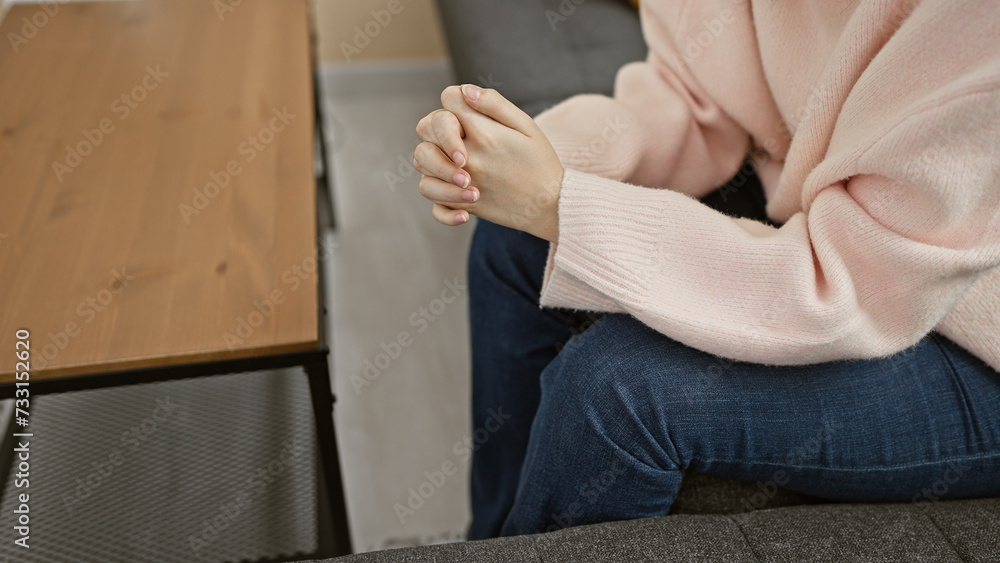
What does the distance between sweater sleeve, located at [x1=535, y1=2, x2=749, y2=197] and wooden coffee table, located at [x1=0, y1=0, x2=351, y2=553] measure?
0.33 metres

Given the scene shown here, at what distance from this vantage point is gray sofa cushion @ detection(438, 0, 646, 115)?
1254mm

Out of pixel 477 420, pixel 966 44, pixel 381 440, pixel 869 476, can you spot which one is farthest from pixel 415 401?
pixel 966 44

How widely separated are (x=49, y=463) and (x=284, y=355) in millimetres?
467

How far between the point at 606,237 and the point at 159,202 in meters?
0.57

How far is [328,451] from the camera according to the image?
2.77 ft

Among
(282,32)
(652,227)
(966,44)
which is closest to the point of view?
(966,44)

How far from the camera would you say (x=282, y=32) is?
4.05 ft

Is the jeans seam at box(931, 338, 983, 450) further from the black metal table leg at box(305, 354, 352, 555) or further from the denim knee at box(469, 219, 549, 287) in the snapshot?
the black metal table leg at box(305, 354, 352, 555)

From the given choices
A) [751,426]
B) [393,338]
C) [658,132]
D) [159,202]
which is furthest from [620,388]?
[393,338]

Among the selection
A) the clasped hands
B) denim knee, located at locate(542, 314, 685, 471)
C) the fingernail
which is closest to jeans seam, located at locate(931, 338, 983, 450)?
denim knee, located at locate(542, 314, 685, 471)

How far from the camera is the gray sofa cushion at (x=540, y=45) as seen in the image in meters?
1.25

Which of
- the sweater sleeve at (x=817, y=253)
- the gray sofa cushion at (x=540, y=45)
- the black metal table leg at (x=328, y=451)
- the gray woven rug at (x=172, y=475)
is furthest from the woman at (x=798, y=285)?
the gray sofa cushion at (x=540, y=45)

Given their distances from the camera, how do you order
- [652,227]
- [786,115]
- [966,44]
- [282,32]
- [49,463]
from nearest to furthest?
1. [966,44]
2. [652,227]
3. [786,115]
4. [49,463]
5. [282,32]

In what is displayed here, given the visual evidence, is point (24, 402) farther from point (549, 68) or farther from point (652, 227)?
point (549, 68)
